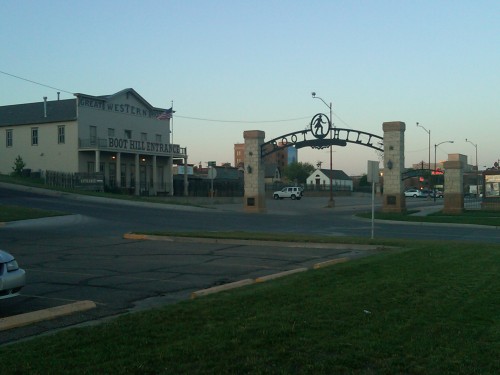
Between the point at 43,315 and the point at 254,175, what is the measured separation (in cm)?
3893

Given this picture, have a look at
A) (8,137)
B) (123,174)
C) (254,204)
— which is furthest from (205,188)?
(254,204)

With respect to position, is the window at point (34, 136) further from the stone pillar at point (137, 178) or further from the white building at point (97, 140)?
the stone pillar at point (137, 178)

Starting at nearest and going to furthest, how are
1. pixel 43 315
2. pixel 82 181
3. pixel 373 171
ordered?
1. pixel 43 315
2. pixel 373 171
3. pixel 82 181

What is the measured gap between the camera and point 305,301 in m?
8.76

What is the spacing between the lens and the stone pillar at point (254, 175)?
46.8m

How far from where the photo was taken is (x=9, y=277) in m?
8.76

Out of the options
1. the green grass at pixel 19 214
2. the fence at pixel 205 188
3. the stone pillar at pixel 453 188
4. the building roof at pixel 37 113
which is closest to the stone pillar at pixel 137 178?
the fence at pixel 205 188

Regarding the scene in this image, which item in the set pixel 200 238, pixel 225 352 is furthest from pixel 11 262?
pixel 200 238

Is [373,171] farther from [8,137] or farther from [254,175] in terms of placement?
[8,137]

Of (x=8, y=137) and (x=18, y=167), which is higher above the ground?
(x=8, y=137)

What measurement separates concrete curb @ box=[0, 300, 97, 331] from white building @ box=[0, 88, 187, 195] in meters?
50.1

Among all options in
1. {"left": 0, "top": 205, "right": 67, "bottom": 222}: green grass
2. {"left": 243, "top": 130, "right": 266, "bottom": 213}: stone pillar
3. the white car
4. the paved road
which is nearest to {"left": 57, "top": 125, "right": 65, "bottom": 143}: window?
{"left": 243, "top": 130, "right": 266, "bottom": 213}: stone pillar

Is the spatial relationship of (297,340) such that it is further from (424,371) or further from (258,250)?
(258,250)

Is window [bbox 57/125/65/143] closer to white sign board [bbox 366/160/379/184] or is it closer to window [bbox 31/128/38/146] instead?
window [bbox 31/128/38/146]
